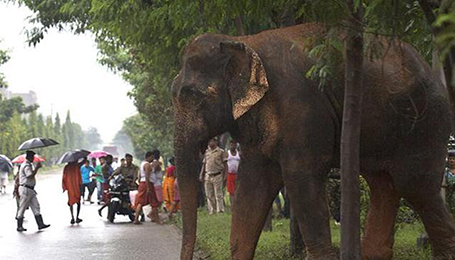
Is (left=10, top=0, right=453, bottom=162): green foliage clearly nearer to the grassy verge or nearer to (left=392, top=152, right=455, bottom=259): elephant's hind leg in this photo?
(left=392, top=152, right=455, bottom=259): elephant's hind leg

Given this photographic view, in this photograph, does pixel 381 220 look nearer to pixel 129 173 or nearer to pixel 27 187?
pixel 27 187

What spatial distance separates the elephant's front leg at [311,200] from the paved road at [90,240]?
4.85 metres

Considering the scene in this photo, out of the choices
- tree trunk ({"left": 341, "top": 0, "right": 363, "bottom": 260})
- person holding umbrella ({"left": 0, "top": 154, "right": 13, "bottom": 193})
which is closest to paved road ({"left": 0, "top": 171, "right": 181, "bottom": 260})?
tree trunk ({"left": 341, "top": 0, "right": 363, "bottom": 260})

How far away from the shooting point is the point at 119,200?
69.7 feet

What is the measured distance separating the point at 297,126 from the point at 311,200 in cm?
66

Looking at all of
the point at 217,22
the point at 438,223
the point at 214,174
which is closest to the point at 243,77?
the point at 438,223

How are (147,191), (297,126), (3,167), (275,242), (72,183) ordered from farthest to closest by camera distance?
(3,167)
(72,183)
(147,191)
(275,242)
(297,126)

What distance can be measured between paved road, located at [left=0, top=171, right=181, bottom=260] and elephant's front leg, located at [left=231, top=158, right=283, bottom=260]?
4097 millimetres

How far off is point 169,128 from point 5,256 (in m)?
23.4

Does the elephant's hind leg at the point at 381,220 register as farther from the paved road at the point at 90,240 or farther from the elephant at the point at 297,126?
the paved road at the point at 90,240

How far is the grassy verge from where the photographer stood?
1115 centimetres

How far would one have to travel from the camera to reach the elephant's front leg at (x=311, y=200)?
8.31 metres

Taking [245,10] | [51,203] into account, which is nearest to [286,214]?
[245,10]

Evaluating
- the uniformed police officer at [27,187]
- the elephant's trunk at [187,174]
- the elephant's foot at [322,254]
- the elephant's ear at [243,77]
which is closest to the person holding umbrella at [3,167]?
the uniformed police officer at [27,187]
